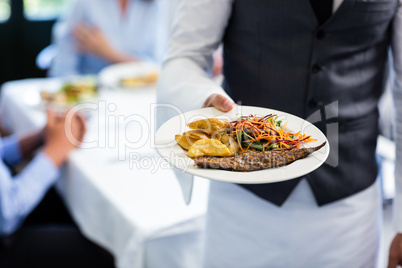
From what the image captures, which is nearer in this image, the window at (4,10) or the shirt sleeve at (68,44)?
the shirt sleeve at (68,44)

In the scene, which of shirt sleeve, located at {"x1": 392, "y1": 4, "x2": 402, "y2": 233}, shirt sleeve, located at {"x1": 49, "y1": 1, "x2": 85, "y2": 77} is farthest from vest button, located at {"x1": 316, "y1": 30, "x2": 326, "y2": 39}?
shirt sleeve, located at {"x1": 49, "y1": 1, "x2": 85, "y2": 77}

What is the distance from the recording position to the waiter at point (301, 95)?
991 mm

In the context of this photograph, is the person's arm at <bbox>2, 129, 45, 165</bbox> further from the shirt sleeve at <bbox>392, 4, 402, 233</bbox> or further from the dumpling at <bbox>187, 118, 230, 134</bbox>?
the shirt sleeve at <bbox>392, 4, 402, 233</bbox>

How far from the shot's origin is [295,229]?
1133mm

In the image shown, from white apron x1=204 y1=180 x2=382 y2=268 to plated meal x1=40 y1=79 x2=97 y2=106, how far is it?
1.19 m

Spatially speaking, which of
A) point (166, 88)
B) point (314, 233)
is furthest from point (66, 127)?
point (314, 233)

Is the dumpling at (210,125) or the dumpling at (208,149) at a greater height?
the dumpling at (210,125)

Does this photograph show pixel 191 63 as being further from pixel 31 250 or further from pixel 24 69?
pixel 24 69

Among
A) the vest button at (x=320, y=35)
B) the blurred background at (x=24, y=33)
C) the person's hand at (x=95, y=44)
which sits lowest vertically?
the blurred background at (x=24, y=33)

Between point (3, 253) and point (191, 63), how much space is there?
1.06m

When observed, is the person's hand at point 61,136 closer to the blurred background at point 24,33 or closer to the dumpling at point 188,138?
the dumpling at point 188,138

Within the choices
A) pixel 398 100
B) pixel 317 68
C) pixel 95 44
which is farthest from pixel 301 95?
pixel 95 44

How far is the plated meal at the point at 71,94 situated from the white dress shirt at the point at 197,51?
117 cm

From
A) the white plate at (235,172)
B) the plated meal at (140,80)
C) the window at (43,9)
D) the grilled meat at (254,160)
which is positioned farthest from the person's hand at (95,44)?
the grilled meat at (254,160)
